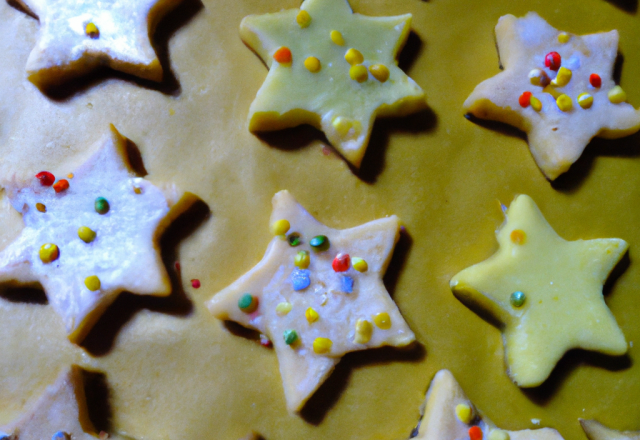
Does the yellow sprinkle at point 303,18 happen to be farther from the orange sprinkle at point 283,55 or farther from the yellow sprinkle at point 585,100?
the yellow sprinkle at point 585,100

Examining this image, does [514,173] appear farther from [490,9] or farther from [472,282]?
[490,9]

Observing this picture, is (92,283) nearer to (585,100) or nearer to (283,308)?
(283,308)

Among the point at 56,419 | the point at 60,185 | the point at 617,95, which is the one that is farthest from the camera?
the point at 617,95

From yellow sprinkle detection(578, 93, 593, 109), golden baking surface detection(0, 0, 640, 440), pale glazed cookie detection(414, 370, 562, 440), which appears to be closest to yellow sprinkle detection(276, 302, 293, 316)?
golden baking surface detection(0, 0, 640, 440)

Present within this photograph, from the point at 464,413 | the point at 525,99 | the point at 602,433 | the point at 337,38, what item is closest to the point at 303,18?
the point at 337,38

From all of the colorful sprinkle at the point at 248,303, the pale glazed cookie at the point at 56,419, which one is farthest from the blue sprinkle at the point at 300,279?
the pale glazed cookie at the point at 56,419

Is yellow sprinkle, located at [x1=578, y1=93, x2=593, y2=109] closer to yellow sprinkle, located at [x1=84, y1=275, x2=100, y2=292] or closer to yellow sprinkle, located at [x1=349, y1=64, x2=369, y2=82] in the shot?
yellow sprinkle, located at [x1=349, y1=64, x2=369, y2=82]
